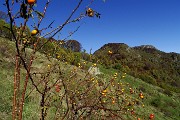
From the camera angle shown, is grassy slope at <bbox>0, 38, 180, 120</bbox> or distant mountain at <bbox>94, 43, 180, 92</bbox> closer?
grassy slope at <bbox>0, 38, 180, 120</bbox>

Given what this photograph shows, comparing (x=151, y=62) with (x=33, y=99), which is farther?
(x=151, y=62)

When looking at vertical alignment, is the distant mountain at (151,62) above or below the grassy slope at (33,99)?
above

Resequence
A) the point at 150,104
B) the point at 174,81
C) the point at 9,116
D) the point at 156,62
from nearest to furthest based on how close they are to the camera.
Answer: the point at 9,116 < the point at 150,104 < the point at 174,81 < the point at 156,62

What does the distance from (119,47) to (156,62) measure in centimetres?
559

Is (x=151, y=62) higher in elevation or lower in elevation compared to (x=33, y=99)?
higher

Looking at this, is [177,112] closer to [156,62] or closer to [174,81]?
[174,81]

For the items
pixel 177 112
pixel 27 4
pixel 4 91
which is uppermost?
pixel 27 4

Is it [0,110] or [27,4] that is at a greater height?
[27,4]

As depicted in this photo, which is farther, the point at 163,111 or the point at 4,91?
the point at 163,111

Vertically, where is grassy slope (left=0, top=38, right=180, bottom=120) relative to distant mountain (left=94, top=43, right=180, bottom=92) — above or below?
below

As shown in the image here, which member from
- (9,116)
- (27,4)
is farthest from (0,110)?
(27,4)

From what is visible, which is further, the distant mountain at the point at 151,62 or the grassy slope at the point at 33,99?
the distant mountain at the point at 151,62

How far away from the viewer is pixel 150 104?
17594mm

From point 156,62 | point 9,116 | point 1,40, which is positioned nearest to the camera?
point 9,116
